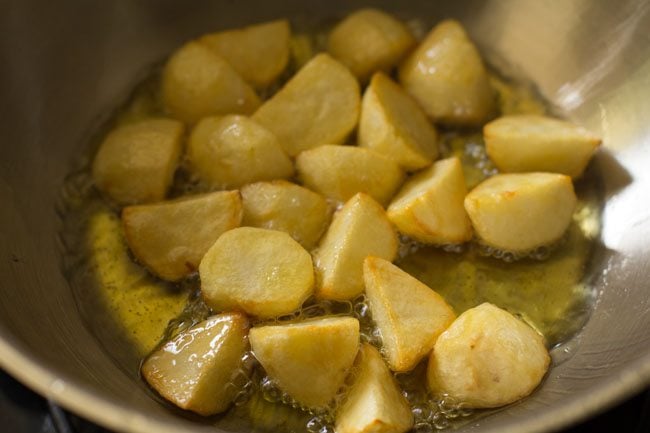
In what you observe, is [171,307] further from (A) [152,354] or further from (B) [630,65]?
(B) [630,65]

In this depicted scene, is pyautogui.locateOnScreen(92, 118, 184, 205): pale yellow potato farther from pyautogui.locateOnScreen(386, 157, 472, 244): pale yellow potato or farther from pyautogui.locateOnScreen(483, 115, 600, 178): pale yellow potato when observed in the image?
pyautogui.locateOnScreen(483, 115, 600, 178): pale yellow potato

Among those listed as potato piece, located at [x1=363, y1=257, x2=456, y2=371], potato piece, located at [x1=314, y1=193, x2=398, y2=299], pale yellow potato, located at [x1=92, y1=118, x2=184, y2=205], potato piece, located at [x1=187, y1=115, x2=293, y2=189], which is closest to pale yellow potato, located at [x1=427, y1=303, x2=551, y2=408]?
potato piece, located at [x1=363, y1=257, x2=456, y2=371]

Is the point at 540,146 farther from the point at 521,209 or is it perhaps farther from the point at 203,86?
the point at 203,86

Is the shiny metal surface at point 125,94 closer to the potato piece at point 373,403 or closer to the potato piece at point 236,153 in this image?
the potato piece at point 373,403

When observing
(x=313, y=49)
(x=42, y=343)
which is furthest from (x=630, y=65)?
(x=42, y=343)

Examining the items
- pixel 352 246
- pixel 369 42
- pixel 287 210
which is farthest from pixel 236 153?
pixel 369 42
